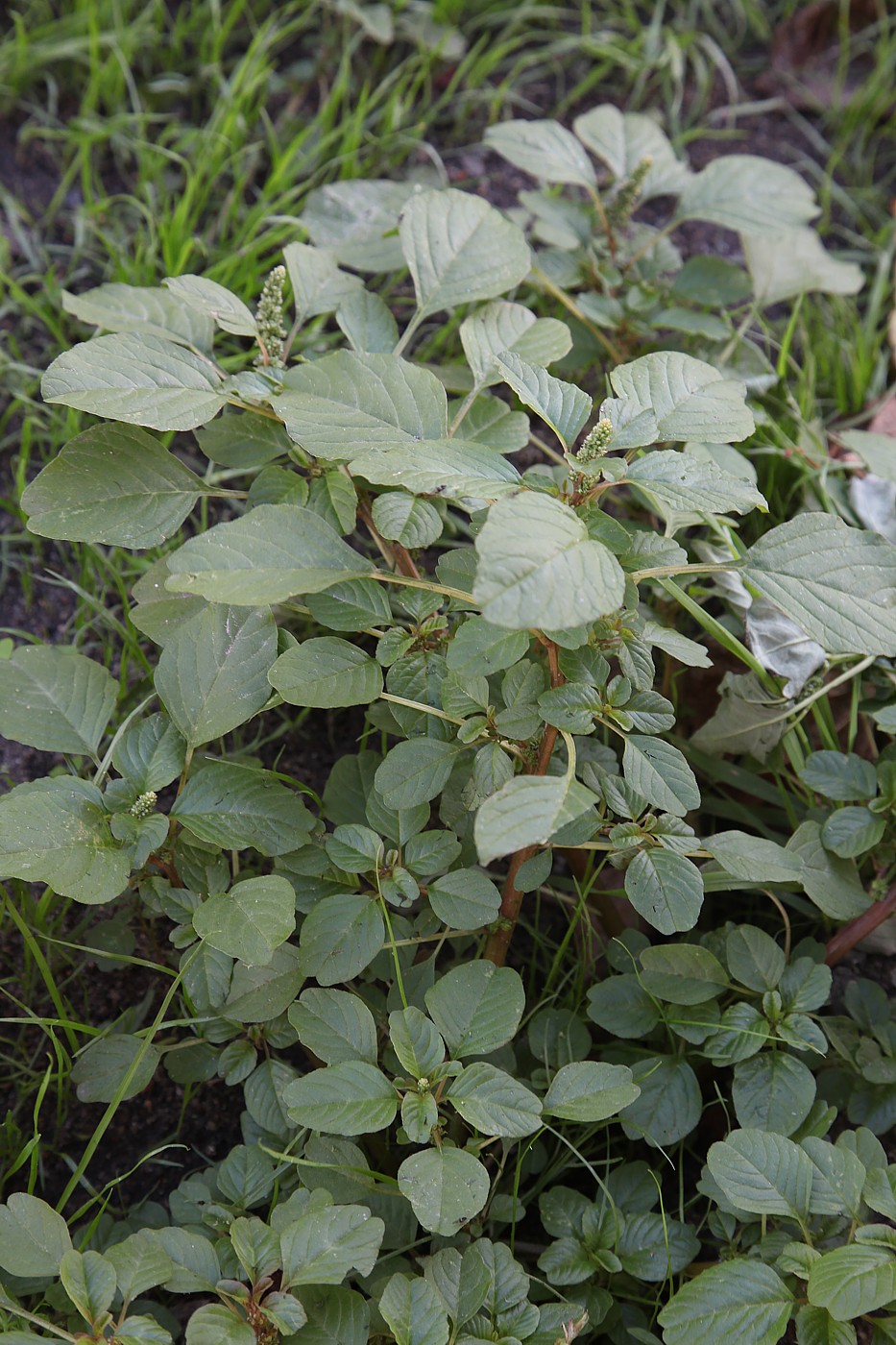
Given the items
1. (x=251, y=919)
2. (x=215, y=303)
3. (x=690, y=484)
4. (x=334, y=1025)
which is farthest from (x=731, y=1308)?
(x=215, y=303)

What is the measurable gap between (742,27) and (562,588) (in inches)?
88.4

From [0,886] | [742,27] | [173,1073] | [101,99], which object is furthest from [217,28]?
[173,1073]

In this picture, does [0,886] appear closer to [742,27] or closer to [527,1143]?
[527,1143]

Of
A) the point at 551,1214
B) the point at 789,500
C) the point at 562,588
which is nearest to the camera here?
the point at 562,588

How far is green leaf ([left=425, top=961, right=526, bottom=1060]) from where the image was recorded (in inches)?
47.0

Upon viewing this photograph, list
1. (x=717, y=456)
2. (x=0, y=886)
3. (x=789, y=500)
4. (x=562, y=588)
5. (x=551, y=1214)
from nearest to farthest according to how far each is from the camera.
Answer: (x=562, y=588)
(x=551, y=1214)
(x=0, y=886)
(x=717, y=456)
(x=789, y=500)

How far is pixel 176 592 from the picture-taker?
140 centimetres

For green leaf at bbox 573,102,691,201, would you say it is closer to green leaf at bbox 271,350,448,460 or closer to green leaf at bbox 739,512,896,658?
green leaf at bbox 271,350,448,460

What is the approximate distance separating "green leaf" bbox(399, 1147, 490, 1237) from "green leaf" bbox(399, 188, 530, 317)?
1.09m

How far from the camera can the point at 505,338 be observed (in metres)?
1.51

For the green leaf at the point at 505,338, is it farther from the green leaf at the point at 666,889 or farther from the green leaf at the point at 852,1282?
the green leaf at the point at 852,1282

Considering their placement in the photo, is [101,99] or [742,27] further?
[742,27]

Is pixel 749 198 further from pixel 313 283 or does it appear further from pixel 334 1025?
pixel 334 1025

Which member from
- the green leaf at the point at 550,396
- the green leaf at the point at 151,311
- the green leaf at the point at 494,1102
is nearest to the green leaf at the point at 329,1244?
the green leaf at the point at 494,1102
